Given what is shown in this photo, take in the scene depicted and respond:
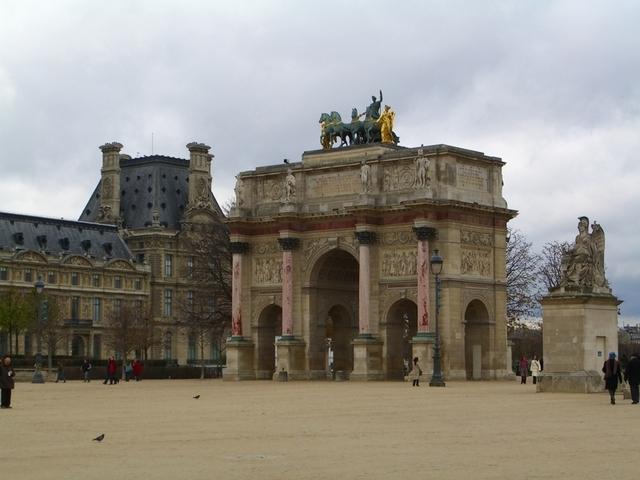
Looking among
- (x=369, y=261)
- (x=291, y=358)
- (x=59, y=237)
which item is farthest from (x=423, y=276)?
(x=59, y=237)

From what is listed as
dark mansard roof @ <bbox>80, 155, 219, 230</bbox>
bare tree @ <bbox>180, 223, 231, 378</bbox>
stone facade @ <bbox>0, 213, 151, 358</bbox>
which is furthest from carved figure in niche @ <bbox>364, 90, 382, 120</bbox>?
dark mansard roof @ <bbox>80, 155, 219, 230</bbox>

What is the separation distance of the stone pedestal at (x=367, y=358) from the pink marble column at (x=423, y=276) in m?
3.11

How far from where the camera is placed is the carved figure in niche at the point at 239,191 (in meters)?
73.6

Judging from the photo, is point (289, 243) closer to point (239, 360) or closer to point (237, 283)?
point (237, 283)

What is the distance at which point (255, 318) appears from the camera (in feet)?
239

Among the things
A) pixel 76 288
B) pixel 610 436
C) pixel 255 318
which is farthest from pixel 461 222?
pixel 76 288

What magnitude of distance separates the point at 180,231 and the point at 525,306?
6245 centimetres

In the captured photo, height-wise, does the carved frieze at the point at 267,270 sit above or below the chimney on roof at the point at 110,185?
below

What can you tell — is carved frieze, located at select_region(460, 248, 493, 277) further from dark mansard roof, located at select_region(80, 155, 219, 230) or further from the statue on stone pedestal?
dark mansard roof, located at select_region(80, 155, 219, 230)

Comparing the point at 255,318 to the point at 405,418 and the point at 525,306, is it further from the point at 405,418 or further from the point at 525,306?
the point at 405,418

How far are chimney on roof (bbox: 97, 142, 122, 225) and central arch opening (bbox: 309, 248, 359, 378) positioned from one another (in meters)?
78.5

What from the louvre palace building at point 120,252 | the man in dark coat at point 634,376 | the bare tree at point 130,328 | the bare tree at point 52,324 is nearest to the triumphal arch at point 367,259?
the man in dark coat at point 634,376

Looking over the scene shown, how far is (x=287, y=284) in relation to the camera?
69.6 meters

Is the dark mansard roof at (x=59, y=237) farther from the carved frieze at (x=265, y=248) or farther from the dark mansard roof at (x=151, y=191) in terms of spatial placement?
the carved frieze at (x=265, y=248)
